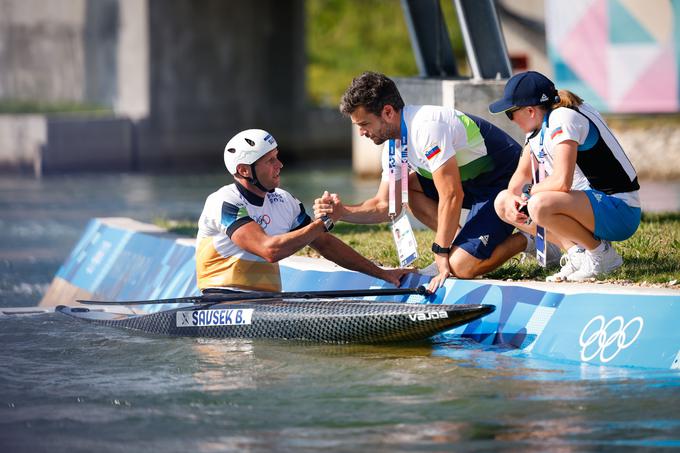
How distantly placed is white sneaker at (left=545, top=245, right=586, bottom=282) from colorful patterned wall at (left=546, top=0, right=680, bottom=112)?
10081 mm

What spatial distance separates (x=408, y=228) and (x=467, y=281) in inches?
21.5

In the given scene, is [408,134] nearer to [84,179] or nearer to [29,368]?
[29,368]

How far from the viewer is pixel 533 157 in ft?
27.6

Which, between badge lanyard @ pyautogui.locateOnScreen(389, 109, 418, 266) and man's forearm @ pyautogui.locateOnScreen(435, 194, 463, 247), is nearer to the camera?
man's forearm @ pyautogui.locateOnScreen(435, 194, 463, 247)

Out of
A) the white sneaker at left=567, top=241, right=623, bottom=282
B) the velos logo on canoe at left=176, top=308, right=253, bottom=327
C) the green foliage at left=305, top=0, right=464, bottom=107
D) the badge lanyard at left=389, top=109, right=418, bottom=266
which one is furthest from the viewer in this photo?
the green foliage at left=305, top=0, right=464, bottom=107

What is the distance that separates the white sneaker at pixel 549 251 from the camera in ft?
28.9

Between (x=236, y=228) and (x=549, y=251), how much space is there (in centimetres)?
204

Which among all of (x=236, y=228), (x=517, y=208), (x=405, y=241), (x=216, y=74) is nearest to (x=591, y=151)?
(x=517, y=208)

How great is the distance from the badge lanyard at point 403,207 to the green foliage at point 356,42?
91.8ft

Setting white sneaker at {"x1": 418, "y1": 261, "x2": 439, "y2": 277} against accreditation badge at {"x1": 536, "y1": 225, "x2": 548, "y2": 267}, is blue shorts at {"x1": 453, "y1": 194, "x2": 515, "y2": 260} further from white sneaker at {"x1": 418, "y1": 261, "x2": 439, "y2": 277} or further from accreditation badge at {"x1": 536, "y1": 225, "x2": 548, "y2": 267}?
accreditation badge at {"x1": 536, "y1": 225, "x2": 548, "y2": 267}

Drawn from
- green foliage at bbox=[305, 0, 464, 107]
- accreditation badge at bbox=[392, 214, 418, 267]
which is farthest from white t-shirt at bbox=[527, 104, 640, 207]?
green foliage at bbox=[305, 0, 464, 107]

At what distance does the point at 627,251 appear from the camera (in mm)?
9156

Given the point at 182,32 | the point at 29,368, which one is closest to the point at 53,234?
the point at 29,368

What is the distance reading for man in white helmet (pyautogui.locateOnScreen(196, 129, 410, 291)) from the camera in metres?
8.30
